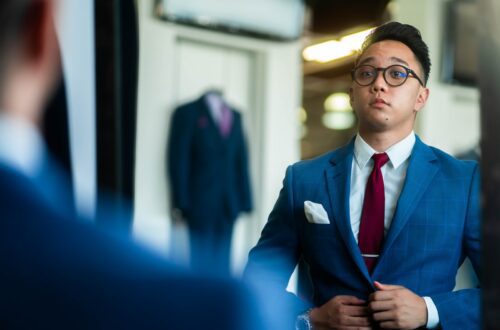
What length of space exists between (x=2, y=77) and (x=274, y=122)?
75 centimetres

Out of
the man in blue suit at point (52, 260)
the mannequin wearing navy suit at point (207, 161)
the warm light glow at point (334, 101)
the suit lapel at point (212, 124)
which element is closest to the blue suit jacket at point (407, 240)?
the man in blue suit at point (52, 260)

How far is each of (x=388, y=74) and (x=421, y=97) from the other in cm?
5

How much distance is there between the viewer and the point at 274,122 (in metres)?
1.15

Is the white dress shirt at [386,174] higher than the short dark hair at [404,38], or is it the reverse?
the short dark hair at [404,38]

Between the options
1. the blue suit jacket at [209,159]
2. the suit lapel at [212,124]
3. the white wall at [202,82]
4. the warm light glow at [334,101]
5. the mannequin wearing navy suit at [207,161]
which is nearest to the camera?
the white wall at [202,82]

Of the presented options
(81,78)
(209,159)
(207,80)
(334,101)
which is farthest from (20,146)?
(334,101)

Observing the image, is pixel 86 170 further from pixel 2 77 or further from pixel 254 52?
pixel 254 52

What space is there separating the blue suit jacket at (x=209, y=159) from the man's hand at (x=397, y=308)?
2.28 feet

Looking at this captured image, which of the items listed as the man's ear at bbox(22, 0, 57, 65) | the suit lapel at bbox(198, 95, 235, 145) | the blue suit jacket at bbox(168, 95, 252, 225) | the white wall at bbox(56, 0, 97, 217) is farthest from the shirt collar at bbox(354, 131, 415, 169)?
the suit lapel at bbox(198, 95, 235, 145)

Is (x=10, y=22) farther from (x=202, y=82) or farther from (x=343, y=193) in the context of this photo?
(x=202, y=82)

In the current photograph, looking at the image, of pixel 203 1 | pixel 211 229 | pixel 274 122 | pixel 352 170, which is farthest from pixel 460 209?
pixel 211 229

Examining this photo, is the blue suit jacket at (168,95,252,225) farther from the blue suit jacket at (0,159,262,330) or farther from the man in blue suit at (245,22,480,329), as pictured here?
the blue suit jacket at (0,159,262,330)

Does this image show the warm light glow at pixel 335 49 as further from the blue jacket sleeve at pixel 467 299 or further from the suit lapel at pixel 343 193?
the blue jacket sleeve at pixel 467 299

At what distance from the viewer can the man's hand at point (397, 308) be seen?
67cm
